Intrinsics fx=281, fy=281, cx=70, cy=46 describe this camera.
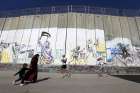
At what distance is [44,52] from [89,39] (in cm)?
651

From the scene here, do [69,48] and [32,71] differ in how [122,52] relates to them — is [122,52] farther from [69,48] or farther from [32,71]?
[32,71]

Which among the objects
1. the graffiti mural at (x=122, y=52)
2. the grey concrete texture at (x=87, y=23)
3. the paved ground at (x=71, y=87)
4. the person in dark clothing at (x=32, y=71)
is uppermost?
the grey concrete texture at (x=87, y=23)

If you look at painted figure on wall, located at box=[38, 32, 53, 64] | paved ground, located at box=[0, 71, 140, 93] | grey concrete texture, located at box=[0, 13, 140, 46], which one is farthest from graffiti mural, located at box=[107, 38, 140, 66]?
paved ground, located at box=[0, 71, 140, 93]

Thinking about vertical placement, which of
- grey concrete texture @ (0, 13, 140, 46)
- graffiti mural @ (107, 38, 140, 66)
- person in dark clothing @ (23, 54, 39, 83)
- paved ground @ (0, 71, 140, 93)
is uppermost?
grey concrete texture @ (0, 13, 140, 46)

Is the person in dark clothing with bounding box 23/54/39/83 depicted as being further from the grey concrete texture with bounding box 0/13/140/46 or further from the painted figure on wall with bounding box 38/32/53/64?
the grey concrete texture with bounding box 0/13/140/46

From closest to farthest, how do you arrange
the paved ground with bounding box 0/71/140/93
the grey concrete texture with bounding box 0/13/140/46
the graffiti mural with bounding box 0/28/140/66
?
the paved ground with bounding box 0/71/140/93, the graffiti mural with bounding box 0/28/140/66, the grey concrete texture with bounding box 0/13/140/46

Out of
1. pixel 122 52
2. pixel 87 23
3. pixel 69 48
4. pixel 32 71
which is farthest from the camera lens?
pixel 87 23

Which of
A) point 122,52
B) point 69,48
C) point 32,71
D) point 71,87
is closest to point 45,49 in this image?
point 69,48

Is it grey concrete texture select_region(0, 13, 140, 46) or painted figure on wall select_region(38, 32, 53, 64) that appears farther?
grey concrete texture select_region(0, 13, 140, 46)

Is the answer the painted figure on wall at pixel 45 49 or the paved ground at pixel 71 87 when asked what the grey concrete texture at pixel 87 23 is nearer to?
the painted figure on wall at pixel 45 49

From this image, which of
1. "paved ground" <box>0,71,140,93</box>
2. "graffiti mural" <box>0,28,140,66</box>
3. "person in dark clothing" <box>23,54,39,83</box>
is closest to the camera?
"paved ground" <box>0,71,140,93</box>

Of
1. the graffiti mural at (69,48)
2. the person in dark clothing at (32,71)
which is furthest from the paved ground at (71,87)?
the graffiti mural at (69,48)

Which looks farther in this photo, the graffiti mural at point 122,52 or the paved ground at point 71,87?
the graffiti mural at point 122,52

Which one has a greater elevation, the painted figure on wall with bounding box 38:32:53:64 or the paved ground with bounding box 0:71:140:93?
the painted figure on wall with bounding box 38:32:53:64
